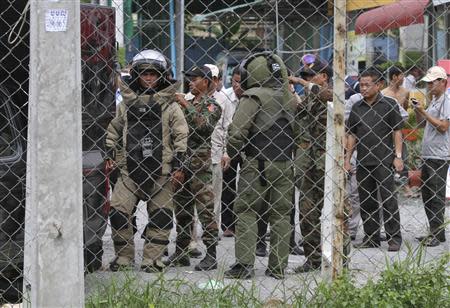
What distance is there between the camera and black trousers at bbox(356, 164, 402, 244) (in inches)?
324

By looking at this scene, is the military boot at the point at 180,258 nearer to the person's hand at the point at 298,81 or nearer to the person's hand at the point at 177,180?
the person's hand at the point at 177,180

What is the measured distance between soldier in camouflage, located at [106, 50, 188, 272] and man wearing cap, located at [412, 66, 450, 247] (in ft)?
8.97

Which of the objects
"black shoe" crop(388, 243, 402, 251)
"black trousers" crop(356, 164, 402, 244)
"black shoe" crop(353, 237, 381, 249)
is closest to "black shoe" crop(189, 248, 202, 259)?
"black shoe" crop(353, 237, 381, 249)

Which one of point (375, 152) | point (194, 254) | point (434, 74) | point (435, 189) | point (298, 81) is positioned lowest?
point (194, 254)

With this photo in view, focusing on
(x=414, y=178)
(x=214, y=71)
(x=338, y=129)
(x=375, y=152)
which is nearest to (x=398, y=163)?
(x=375, y=152)

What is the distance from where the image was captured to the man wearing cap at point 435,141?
8375 mm

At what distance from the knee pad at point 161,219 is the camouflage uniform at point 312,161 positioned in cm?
118

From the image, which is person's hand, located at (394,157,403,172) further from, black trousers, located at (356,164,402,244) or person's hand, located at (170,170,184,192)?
person's hand, located at (170,170,184,192)

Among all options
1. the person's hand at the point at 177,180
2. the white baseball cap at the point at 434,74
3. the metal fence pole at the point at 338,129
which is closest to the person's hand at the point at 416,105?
the white baseball cap at the point at 434,74

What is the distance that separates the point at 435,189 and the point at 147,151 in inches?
129

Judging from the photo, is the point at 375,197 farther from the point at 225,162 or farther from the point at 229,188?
the point at 225,162

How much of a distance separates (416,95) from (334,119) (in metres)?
6.46

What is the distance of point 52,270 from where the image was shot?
3592 millimetres

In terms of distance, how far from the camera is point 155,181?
6.96 metres
